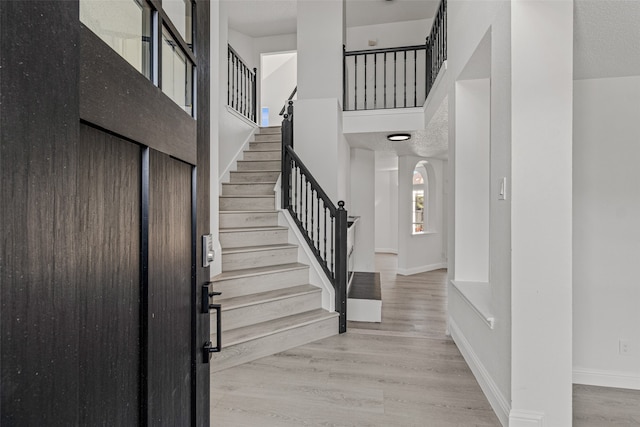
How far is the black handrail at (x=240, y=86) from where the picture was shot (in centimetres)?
516

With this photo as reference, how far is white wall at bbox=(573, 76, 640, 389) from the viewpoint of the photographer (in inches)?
92.7

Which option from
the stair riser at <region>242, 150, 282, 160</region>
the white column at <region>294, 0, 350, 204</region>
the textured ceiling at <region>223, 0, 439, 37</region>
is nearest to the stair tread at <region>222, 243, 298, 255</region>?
the white column at <region>294, 0, 350, 204</region>

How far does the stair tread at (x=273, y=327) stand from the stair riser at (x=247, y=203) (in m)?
1.41

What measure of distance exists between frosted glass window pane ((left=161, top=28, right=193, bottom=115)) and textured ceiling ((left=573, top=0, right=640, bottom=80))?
1.94 m

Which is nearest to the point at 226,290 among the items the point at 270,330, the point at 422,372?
the point at 270,330

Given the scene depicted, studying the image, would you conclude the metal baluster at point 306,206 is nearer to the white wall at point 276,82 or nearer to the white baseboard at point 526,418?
the white baseboard at point 526,418

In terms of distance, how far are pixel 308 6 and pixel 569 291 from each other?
4.51 metres

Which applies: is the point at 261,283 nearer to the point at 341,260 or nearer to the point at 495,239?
the point at 341,260

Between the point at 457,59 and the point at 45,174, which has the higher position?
the point at 457,59

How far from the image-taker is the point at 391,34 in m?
6.83

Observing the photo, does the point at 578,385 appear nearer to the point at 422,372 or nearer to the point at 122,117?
the point at 422,372

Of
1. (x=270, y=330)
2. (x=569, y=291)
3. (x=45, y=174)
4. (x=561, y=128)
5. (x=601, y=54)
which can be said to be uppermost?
(x=601, y=54)

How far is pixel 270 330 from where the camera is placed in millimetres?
2848

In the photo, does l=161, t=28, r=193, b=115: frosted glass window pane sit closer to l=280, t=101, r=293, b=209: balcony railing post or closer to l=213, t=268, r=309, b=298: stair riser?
l=213, t=268, r=309, b=298: stair riser
